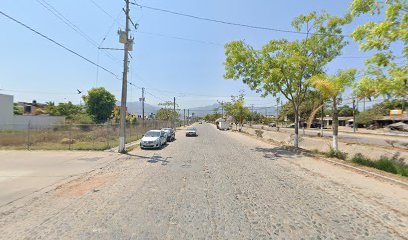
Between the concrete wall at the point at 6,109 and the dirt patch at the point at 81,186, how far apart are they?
37.2 m

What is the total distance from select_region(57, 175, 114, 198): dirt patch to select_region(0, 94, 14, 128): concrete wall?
3723 cm

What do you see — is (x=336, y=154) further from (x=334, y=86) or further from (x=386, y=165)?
(x=334, y=86)

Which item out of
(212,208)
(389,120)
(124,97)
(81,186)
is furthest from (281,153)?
(389,120)

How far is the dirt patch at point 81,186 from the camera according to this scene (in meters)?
8.05

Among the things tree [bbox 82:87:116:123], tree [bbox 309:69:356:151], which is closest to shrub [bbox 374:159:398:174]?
tree [bbox 309:69:356:151]

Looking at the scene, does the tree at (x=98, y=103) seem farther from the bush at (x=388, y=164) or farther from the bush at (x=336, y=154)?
the bush at (x=388, y=164)

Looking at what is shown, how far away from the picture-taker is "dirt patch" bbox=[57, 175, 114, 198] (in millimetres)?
→ 8047

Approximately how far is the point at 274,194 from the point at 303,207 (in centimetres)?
126

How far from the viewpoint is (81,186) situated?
8.98 metres

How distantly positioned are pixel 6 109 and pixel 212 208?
44.4m

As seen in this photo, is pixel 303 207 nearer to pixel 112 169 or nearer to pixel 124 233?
pixel 124 233

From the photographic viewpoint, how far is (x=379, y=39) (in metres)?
9.27

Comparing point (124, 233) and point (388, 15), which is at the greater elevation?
point (388, 15)

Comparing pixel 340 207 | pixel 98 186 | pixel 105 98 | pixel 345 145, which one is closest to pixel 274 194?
pixel 340 207
